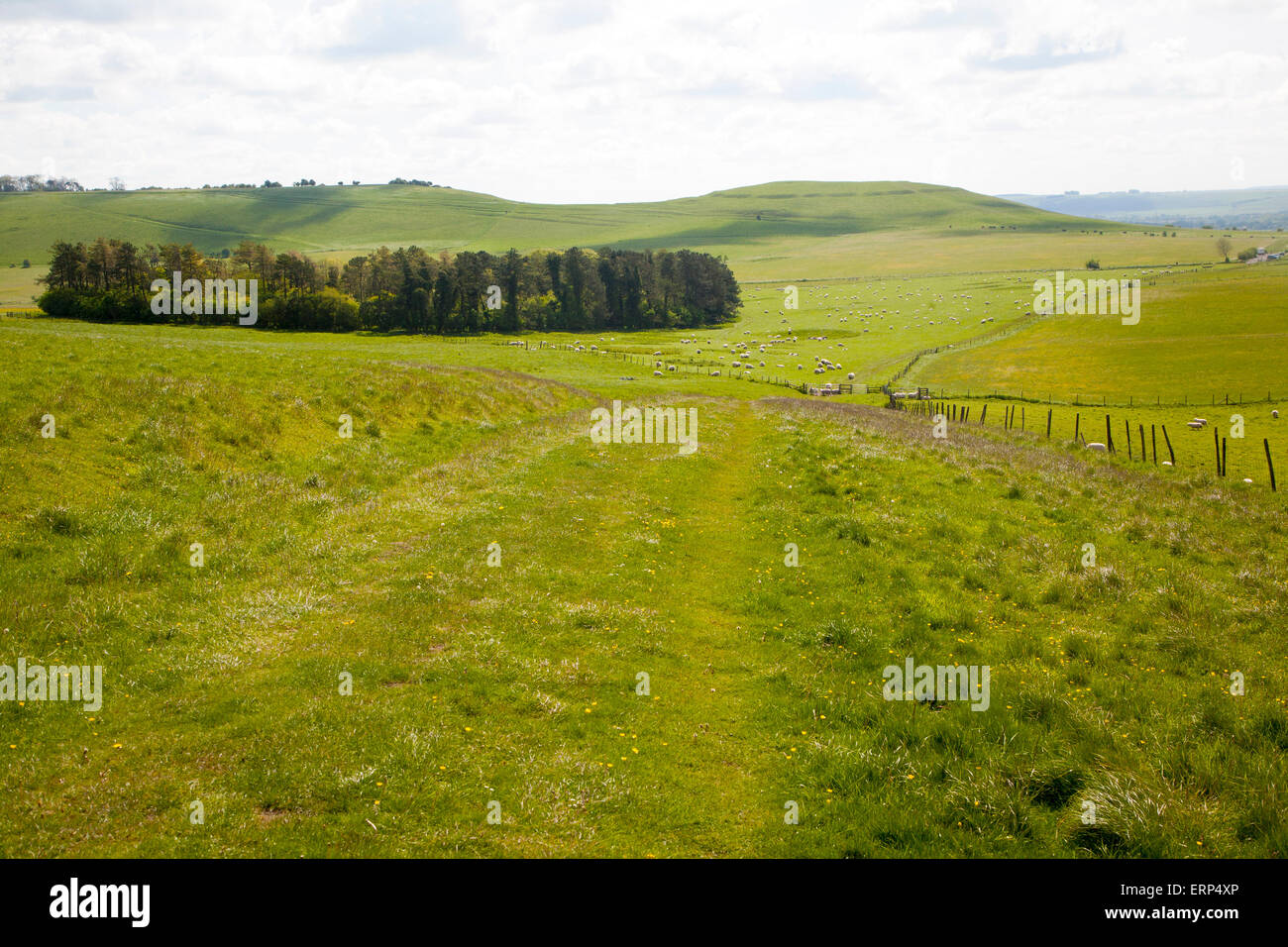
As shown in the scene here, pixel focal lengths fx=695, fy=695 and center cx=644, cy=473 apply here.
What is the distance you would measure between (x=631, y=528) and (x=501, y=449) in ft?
41.3

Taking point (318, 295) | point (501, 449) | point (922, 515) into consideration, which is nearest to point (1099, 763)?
point (922, 515)

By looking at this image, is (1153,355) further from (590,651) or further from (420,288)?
(420,288)

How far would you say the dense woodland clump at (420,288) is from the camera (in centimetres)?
10806

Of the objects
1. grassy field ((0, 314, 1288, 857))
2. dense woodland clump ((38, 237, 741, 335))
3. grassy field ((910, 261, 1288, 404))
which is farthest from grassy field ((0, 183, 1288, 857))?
dense woodland clump ((38, 237, 741, 335))

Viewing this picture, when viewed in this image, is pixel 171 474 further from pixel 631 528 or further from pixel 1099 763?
pixel 1099 763

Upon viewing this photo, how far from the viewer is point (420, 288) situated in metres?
124

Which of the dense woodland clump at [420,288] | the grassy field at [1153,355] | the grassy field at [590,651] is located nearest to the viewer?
the grassy field at [590,651]

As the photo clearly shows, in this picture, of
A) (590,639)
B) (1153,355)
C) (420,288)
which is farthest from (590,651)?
(420,288)

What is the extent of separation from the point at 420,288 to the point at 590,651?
402 ft

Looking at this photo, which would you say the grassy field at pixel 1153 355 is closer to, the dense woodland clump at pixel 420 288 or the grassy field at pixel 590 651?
the grassy field at pixel 590 651

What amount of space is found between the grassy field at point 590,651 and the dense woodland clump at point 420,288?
96.2 metres

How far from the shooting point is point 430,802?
9.07m

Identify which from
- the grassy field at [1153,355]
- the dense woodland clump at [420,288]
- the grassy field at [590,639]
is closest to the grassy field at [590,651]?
the grassy field at [590,639]

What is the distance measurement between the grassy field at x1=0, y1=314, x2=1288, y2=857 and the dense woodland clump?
96227 millimetres
